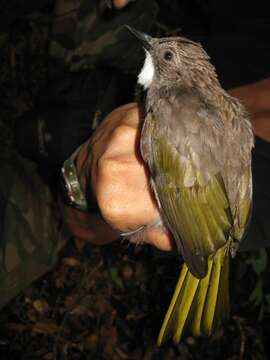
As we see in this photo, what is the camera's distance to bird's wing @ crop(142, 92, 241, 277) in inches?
94.4

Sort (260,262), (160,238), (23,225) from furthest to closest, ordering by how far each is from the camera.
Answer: (260,262), (23,225), (160,238)

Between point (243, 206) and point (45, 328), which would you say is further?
point (45, 328)

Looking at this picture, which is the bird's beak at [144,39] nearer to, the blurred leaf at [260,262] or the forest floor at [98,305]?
the blurred leaf at [260,262]

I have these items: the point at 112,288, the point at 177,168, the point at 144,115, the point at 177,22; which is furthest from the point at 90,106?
the point at 112,288

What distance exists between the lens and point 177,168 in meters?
2.45

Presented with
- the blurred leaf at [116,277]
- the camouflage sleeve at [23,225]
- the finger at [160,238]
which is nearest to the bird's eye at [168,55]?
the finger at [160,238]

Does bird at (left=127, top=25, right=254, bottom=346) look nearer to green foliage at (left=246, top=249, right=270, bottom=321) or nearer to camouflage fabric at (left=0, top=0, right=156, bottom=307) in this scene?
green foliage at (left=246, top=249, right=270, bottom=321)

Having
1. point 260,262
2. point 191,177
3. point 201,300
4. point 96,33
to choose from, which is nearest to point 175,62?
point 191,177

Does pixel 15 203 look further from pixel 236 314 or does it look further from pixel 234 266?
pixel 236 314

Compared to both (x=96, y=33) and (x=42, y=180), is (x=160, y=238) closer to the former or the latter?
(x=42, y=180)

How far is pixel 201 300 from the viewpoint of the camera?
8.54ft

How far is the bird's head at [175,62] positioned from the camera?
2.69 m

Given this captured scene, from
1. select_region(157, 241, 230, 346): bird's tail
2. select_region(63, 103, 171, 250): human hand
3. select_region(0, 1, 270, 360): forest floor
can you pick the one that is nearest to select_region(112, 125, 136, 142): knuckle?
select_region(63, 103, 171, 250): human hand

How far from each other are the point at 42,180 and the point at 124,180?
1.59m
